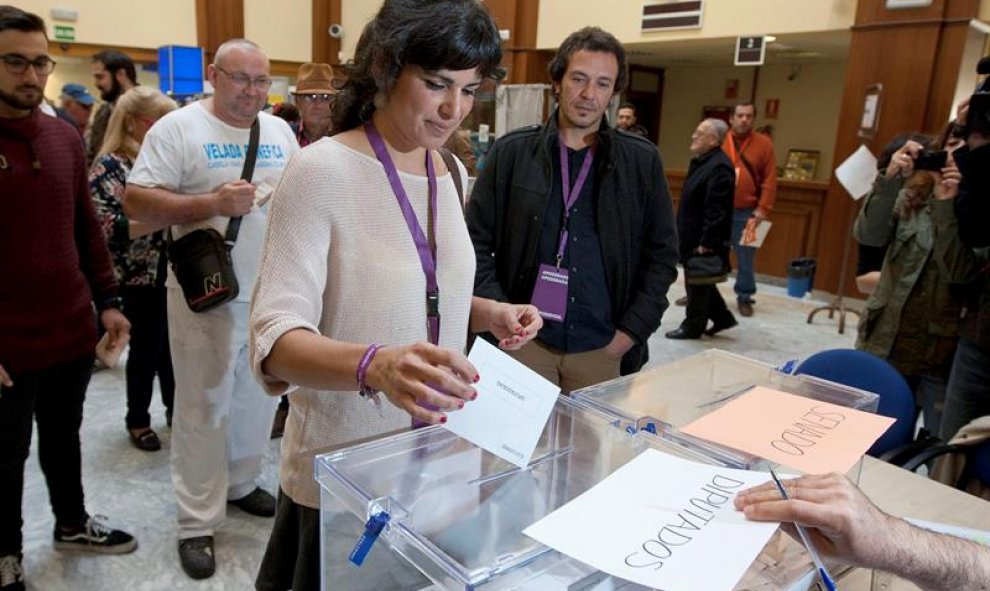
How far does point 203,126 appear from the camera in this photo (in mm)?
2139

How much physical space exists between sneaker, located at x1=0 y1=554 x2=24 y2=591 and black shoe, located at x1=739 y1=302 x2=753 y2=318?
17.2ft

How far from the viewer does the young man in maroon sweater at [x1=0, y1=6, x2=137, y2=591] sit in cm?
176

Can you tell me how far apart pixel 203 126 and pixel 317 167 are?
129 cm

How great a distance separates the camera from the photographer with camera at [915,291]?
253 cm

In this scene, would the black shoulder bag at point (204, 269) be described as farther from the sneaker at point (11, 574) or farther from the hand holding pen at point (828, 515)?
the hand holding pen at point (828, 515)

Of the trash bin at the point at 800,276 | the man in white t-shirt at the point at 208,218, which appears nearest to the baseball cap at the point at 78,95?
the man in white t-shirt at the point at 208,218

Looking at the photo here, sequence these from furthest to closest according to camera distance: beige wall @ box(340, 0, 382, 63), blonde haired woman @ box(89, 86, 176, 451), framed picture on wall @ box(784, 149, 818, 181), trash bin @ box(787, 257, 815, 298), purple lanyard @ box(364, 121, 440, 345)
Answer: beige wall @ box(340, 0, 382, 63)
framed picture on wall @ box(784, 149, 818, 181)
trash bin @ box(787, 257, 815, 298)
blonde haired woman @ box(89, 86, 176, 451)
purple lanyard @ box(364, 121, 440, 345)

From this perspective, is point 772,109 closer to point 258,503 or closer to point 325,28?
point 325,28

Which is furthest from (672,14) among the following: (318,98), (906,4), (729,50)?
(318,98)

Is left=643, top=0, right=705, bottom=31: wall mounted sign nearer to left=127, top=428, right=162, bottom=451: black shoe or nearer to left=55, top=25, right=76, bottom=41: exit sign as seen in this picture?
left=127, top=428, right=162, bottom=451: black shoe

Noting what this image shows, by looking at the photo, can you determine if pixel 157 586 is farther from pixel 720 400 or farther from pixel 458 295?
pixel 720 400

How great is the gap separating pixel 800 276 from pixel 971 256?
4.14m

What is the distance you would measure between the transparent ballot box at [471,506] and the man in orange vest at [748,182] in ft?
17.2

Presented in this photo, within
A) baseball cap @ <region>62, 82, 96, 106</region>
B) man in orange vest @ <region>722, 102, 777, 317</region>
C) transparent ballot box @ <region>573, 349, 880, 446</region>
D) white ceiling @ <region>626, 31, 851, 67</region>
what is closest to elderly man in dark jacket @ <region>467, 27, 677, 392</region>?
transparent ballot box @ <region>573, 349, 880, 446</region>
